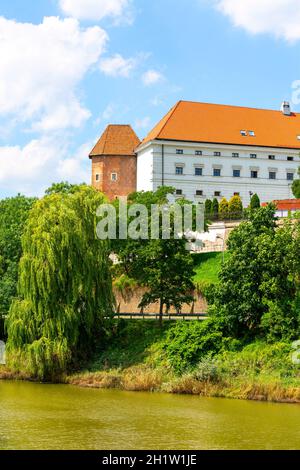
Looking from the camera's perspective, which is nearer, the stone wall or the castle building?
the stone wall

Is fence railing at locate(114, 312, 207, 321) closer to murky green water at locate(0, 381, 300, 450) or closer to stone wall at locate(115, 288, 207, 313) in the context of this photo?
stone wall at locate(115, 288, 207, 313)

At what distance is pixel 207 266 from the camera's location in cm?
4403

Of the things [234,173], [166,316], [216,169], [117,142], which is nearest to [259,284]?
[166,316]

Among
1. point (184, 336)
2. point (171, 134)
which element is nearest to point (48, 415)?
point (184, 336)

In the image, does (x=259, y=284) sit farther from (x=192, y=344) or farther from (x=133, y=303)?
(x=133, y=303)

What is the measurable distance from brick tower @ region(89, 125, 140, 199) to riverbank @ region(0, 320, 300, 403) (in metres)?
31.1

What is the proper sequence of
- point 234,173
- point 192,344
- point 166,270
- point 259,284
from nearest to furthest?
point 192,344
point 259,284
point 166,270
point 234,173

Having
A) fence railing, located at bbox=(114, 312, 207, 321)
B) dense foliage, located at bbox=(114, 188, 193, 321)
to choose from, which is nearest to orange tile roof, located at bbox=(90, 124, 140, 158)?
fence railing, located at bbox=(114, 312, 207, 321)

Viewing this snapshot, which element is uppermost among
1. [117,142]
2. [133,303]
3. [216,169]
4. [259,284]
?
[117,142]

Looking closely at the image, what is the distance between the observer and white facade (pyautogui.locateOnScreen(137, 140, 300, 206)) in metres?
60.8

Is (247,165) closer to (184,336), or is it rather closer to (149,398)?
(184,336)

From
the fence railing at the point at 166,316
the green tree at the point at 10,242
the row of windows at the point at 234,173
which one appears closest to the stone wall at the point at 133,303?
the fence railing at the point at 166,316

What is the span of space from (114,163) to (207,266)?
22404 millimetres
